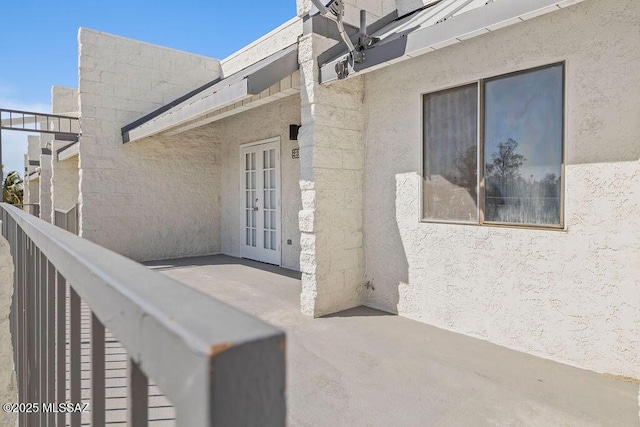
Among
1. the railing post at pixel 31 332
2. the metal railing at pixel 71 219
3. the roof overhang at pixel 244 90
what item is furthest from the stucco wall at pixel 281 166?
the railing post at pixel 31 332

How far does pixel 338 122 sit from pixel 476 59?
5.34 ft

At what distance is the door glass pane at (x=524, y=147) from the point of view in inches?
129

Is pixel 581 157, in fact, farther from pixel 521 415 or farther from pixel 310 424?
pixel 310 424

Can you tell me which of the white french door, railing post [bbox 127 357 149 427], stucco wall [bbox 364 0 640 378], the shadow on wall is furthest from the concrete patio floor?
the white french door

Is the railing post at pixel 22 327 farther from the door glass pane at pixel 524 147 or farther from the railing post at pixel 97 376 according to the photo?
the door glass pane at pixel 524 147

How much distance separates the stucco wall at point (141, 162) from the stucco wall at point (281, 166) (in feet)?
1.21

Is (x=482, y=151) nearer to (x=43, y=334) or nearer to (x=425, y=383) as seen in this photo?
(x=425, y=383)

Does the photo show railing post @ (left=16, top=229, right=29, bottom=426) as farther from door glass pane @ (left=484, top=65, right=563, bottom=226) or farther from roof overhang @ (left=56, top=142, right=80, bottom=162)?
roof overhang @ (left=56, top=142, right=80, bottom=162)

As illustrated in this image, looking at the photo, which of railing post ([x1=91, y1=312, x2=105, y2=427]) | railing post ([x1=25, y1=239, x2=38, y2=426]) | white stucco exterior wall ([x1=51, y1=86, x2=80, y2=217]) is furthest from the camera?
white stucco exterior wall ([x1=51, y1=86, x2=80, y2=217])

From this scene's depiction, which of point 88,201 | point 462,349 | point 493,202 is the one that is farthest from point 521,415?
point 88,201

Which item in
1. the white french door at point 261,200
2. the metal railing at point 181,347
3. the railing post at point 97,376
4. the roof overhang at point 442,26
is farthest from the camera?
the white french door at point 261,200

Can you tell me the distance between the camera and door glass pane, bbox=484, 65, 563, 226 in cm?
327

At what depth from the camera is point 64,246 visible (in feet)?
2.85

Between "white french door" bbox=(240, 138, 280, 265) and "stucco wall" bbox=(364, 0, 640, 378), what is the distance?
11.8 ft
